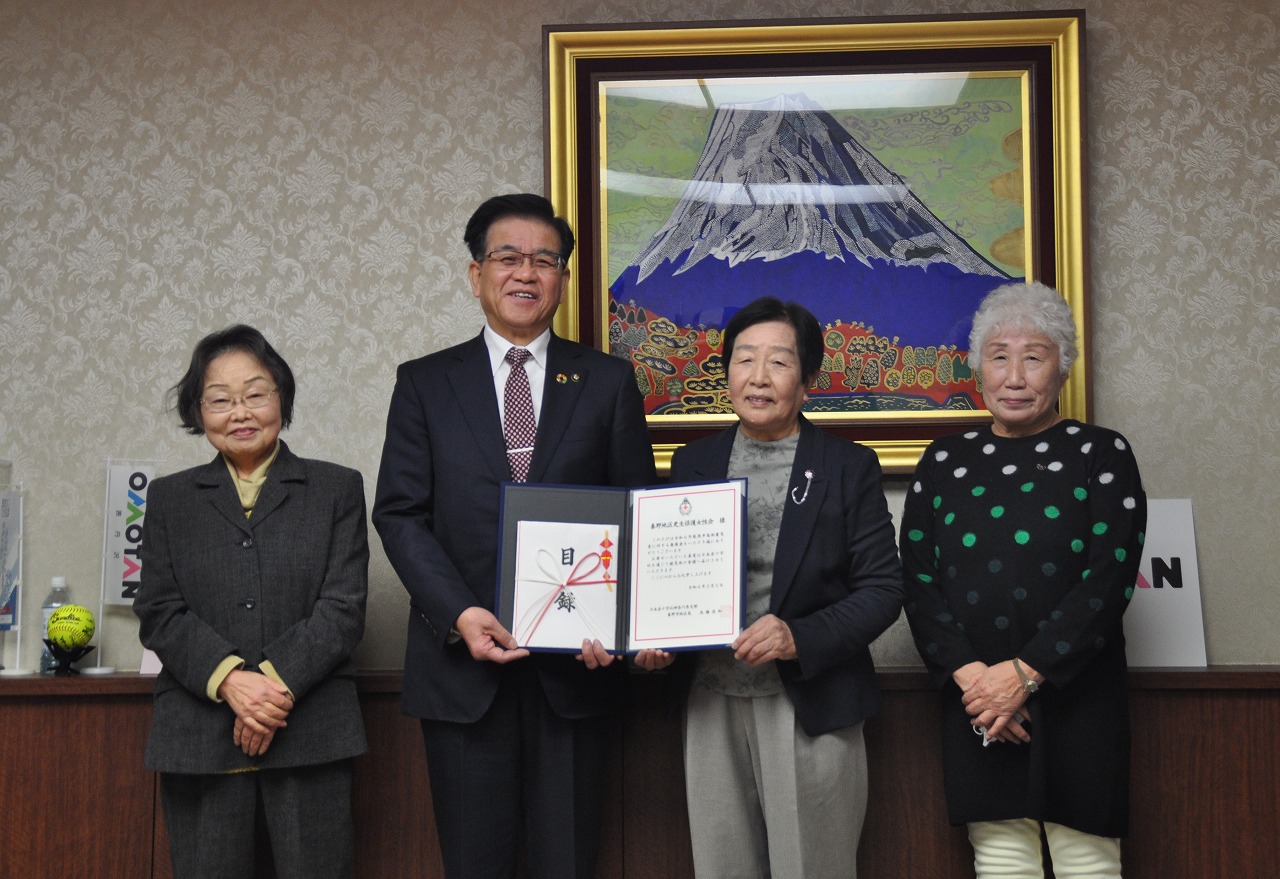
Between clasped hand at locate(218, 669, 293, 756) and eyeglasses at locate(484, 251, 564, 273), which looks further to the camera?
eyeglasses at locate(484, 251, 564, 273)

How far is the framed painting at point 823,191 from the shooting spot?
3072 mm

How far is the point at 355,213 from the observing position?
10.5 ft

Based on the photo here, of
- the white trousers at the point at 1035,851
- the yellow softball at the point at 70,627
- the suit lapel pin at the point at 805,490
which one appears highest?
the suit lapel pin at the point at 805,490

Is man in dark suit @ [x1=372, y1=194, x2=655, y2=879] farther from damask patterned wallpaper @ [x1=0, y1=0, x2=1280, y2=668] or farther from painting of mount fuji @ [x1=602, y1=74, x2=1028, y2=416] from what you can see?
damask patterned wallpaper @ [x1=0, y1=0, x2=1280, y2=668]

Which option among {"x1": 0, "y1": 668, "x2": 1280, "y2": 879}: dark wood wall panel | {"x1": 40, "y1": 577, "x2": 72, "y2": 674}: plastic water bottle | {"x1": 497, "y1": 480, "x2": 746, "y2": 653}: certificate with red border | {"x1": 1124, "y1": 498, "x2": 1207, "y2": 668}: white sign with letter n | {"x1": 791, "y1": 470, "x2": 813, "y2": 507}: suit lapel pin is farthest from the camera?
{"x1": 40, "y1": 577, "x2": 72, "y2": 674}: plastic water bottle

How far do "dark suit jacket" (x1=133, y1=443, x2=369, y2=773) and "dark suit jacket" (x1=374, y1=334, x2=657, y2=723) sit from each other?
16 centimetres

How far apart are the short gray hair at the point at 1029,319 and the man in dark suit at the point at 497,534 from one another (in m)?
0.77

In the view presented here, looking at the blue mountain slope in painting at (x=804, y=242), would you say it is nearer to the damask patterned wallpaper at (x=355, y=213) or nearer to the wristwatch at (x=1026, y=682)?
the damask patterned wallpaper at (x=355, y=213)

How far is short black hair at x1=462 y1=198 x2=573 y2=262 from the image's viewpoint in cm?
246

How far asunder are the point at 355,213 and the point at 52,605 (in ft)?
4.32

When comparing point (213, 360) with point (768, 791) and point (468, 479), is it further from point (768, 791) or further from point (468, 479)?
point (768, 791)

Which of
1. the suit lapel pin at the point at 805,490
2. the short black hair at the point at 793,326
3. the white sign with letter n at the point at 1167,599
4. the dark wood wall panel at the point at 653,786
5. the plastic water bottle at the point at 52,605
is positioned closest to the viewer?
the suit lapel pin at the point at 805,490

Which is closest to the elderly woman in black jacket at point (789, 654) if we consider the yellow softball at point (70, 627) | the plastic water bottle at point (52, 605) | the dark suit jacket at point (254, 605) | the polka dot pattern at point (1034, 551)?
the polka dot pattern at point (1034, 551)

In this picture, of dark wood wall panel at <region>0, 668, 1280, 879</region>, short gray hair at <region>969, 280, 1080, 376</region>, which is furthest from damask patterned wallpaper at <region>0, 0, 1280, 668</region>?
short gray hair at <region>969, 280, 1080, 376</region>
